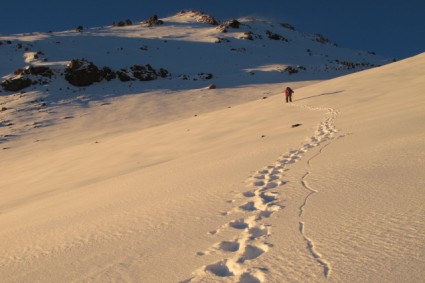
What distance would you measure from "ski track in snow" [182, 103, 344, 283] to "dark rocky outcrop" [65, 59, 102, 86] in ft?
93.5

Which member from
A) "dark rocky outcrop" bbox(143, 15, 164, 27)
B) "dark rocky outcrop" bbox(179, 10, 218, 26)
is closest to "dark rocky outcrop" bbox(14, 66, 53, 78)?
"dark rocky outcrop" bbox(143, 15, 164, 27)

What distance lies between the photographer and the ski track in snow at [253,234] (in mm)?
2617

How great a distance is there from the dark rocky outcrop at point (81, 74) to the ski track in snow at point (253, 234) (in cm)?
2850

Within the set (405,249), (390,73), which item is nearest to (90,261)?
(405,249)

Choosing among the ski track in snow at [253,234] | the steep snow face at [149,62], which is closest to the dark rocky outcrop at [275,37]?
the steep snow face at [149,62]

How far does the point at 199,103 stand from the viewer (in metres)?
26.8

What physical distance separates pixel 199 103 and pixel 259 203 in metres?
22.9

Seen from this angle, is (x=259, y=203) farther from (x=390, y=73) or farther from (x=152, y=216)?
(x=390, y=73)

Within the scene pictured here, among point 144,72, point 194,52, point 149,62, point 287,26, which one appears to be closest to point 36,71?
point 144,72

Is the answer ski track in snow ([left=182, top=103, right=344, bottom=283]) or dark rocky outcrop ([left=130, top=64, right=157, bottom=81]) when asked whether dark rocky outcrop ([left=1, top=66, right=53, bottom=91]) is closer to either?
dark rocky outcrop ([left=130, top=64, right=157, bottom=81])

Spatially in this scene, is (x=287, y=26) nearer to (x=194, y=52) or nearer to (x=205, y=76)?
(x=194, y=52)

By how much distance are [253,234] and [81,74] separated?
31.0 meters

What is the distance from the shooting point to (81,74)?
3184 centimetres

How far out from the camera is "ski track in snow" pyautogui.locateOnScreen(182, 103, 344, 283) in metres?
2.62
